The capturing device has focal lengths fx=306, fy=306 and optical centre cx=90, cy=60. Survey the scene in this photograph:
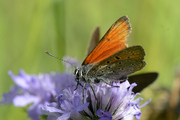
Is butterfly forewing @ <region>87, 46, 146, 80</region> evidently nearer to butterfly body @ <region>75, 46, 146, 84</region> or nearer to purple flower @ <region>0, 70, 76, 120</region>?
butterfly body @ <region>75, 46, 146, 84</region>

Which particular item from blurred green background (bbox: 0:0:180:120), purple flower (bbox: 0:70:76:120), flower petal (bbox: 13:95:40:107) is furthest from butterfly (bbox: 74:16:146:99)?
blurred green background (bbox: 0:0:180:120)

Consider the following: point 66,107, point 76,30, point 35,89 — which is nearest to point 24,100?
point 35,89

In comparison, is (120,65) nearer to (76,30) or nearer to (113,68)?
(113,68)

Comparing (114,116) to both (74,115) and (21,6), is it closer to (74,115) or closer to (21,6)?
(74,115)

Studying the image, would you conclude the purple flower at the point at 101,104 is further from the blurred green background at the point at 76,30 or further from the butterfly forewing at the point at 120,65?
the blurred green background at the point at 76,30

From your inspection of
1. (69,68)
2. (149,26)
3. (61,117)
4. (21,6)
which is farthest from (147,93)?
(21,6)

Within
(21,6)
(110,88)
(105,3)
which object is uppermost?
(21,6)

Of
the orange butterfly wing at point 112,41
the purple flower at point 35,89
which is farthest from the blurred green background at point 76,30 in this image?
the orange butterfly wing at point 112,41
